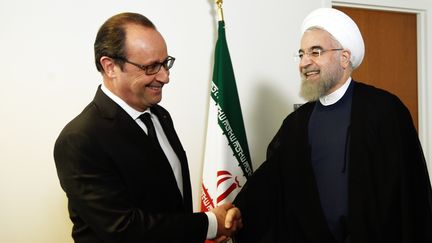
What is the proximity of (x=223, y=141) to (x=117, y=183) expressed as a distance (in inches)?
41.8

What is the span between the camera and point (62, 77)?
2275mm

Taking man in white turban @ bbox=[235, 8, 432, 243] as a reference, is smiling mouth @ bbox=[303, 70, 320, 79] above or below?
above

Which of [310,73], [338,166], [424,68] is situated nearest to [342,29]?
[310,73]

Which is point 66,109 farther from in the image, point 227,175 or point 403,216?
point 403,216

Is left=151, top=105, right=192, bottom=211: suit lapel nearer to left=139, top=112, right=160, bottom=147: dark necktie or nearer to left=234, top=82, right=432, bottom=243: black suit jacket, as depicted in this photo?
left=139, top=112, right=160, bottom=147: dark necktie

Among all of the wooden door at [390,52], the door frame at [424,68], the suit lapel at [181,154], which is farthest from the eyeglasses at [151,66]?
the door frame at [424,68]

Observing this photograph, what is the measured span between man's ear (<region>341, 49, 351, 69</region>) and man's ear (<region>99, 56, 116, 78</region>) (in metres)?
1.06

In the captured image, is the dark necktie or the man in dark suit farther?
the dark necktie

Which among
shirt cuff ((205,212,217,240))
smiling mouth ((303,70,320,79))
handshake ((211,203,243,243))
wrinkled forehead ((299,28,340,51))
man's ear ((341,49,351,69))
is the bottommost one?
handshake ((211,203,243,243))

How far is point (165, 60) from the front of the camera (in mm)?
1503

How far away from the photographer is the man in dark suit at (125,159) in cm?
132

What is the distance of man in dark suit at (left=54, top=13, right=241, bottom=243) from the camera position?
1316mm

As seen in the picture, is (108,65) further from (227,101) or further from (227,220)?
(227,101)

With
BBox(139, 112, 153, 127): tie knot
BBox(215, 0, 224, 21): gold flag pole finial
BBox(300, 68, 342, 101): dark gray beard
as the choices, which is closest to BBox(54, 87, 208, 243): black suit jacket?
BBox(139, 112, 153, 127): tie knot
